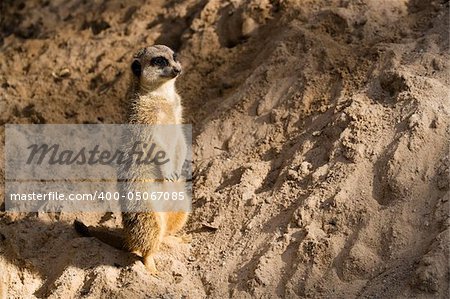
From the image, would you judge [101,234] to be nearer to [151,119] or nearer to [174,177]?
[174,177]

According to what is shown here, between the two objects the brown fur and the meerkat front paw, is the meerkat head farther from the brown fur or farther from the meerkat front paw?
the meerkat front paw

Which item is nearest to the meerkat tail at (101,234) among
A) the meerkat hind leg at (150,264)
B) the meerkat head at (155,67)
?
the meerkat hind leg at (150,264)

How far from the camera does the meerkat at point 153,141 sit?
298 cm

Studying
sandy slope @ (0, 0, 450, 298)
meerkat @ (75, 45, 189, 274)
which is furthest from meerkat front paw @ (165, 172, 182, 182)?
sandy slope @ (0, 0, 450, 298)

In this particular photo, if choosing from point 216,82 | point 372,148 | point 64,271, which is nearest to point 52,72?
point 216,82

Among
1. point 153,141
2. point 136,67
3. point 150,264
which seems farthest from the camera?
point 136,67

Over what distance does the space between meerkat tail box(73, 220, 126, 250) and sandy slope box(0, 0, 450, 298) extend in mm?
34

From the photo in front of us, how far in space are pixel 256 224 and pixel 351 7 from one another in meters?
1.36

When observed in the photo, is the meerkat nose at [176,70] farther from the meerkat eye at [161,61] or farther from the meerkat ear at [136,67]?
the meerkat ear at [136,67]

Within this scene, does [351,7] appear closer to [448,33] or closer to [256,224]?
[448,33]

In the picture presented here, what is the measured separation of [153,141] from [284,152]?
615 millimetres

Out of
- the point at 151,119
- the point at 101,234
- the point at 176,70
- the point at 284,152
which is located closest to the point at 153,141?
the point at 151,119

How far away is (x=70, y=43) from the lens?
4.48 meters

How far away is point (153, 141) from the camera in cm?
308
